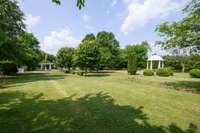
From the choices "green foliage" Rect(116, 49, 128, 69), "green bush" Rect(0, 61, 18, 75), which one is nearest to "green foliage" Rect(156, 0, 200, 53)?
"green bush" Rect(0, 61, 18, 75)

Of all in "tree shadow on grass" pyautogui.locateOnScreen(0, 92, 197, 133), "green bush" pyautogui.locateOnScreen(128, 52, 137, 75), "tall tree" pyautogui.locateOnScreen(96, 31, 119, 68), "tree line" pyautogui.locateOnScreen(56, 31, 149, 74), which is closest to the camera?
"tree shadow on grass" pyautogui.locateOnScreen(0, 92, 197, 133)

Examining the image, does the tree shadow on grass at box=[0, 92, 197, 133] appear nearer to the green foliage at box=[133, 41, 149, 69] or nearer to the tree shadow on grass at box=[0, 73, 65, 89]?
the tree shadow on grass at box=[0, 73, 65, 89]

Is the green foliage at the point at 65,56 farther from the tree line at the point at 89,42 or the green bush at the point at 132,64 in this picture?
the green bush at the point at 132,64

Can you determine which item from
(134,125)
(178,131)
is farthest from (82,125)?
(178,131)

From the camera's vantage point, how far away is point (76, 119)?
20.1ft

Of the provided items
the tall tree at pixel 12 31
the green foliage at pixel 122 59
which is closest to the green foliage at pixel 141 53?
the green foliage at pixel 122 59

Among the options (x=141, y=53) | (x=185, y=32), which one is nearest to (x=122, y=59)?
(x=141, y=53)

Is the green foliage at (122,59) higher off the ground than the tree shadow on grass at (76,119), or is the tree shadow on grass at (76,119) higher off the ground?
the green foliage at (122,59)

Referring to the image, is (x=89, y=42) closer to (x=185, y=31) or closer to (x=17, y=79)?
(x=17, y=79)

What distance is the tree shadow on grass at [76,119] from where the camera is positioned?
5180 mm

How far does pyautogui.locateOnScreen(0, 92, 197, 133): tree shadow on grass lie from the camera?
5180 millimetres

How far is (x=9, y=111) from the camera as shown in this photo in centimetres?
708

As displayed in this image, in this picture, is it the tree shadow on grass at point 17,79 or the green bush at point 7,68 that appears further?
the green bush at point 7,68

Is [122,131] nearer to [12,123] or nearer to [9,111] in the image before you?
[12,123]
